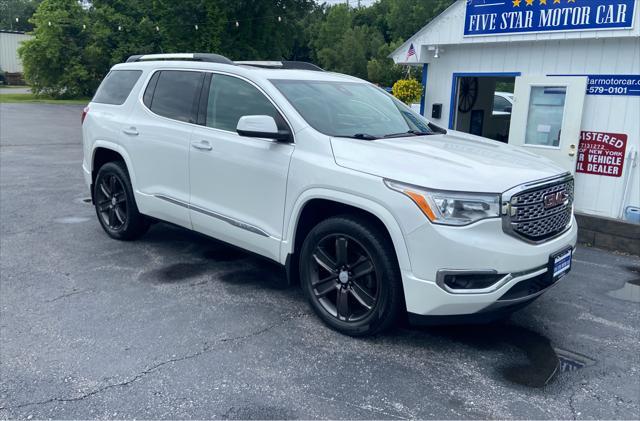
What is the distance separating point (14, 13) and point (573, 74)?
11047 centimetres

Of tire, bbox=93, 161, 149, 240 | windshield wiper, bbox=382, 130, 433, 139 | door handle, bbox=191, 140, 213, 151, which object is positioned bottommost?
tire, bbox=93, 161, 149, 240

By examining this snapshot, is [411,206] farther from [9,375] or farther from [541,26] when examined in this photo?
[541,26]

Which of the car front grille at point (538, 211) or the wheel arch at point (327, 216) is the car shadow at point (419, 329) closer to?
the wheel arch at point (327, 216)

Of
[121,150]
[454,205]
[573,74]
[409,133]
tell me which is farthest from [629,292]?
[121,150]

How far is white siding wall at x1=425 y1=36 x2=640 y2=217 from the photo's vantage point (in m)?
7.11

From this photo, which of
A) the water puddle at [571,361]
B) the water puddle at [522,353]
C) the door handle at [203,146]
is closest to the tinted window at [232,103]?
the door handle at [203,146]

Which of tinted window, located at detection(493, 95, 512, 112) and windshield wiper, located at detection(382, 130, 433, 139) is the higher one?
tinted window, located at detection(493, 95, 512, 112)

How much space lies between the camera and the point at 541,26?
7590 millimetres

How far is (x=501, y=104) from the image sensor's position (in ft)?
50.5

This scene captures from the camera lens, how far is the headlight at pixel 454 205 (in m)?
3.43

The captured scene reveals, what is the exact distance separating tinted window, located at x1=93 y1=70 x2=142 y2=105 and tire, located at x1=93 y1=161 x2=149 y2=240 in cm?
71

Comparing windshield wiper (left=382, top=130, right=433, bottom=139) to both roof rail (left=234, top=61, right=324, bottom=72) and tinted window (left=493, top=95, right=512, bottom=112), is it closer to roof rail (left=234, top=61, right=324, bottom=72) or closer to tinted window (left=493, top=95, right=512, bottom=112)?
roof rail (left=234, top=61, right=324, bottom=72)

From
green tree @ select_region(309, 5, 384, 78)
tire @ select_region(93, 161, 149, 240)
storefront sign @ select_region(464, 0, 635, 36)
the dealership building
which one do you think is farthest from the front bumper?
green tree @ select_region(309, 5, 384, 78)

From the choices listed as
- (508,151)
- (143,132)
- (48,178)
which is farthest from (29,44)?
(508,151)
